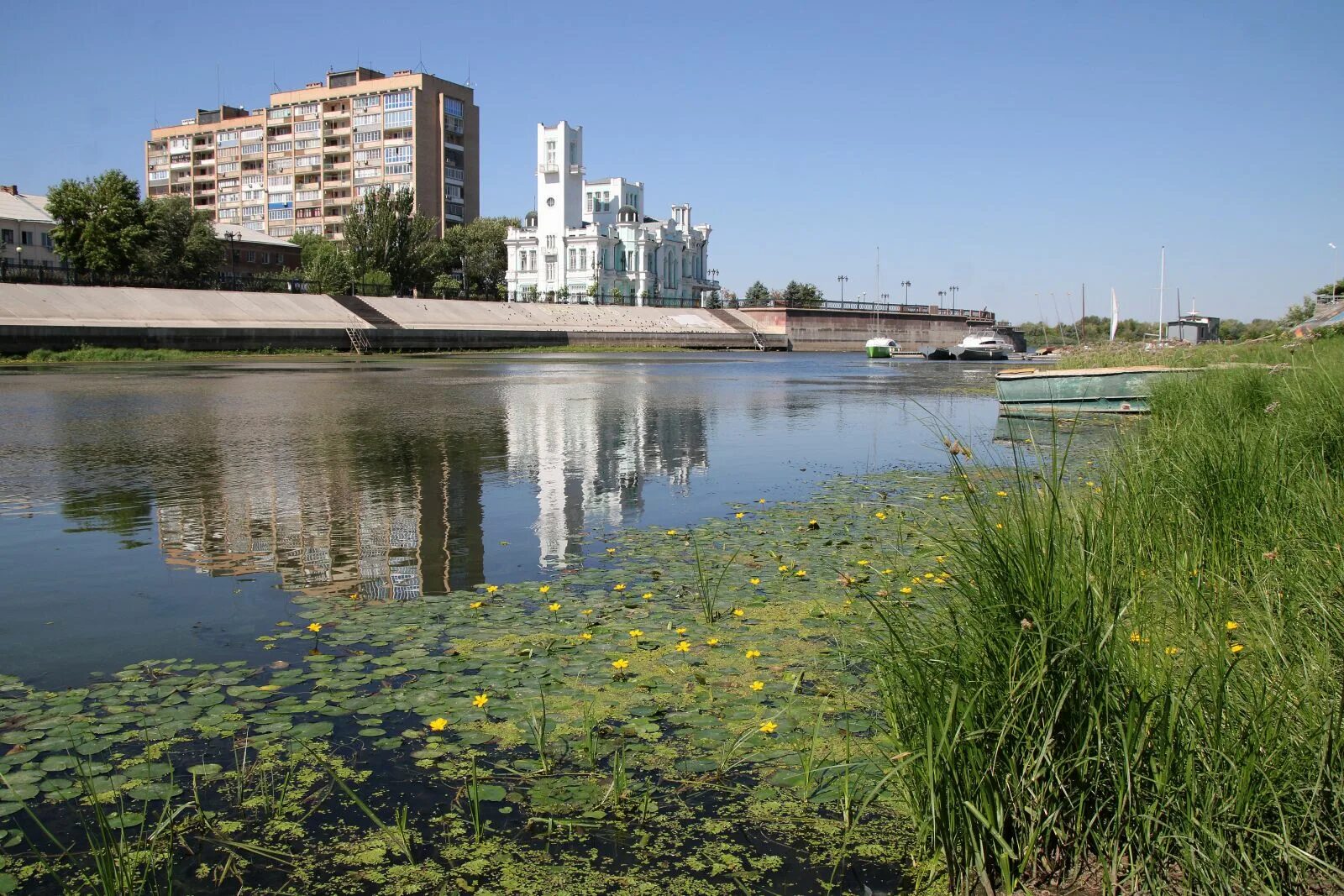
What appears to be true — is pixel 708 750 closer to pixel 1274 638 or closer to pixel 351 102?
pixel 1274 638

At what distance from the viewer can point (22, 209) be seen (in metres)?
93.4

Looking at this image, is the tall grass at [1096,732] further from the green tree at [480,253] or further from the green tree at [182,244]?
the green tree at [480,253]

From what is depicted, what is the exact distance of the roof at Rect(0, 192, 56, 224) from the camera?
90.8 metres

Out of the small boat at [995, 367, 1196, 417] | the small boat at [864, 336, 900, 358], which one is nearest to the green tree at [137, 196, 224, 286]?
the small boat at [864, 336, 900, 358]

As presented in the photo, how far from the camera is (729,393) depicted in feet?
106

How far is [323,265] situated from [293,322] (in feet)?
105

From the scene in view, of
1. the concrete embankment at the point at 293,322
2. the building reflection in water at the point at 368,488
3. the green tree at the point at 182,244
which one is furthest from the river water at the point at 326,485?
the green tree at the point at 182,244

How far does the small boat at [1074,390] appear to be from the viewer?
2014 centimetres

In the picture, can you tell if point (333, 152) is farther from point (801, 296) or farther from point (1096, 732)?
point (1096, 732)

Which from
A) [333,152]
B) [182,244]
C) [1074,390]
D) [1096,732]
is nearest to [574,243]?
[333,152]

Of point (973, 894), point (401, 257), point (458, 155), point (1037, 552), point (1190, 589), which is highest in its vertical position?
point (458, 155)

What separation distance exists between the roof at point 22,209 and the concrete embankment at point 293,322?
3623 cm

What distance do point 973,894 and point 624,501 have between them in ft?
27.9

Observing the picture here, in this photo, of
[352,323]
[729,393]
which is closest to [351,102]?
[352,323]
